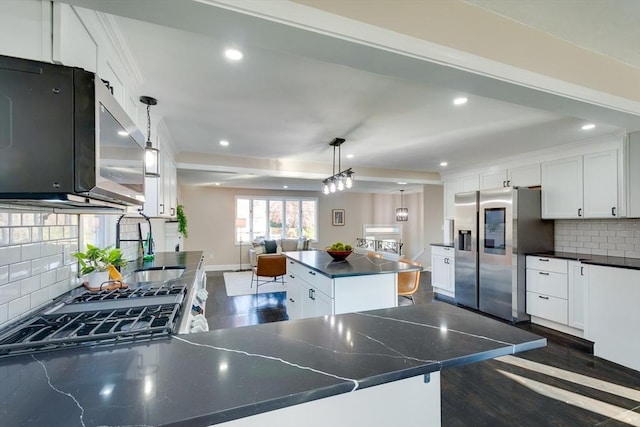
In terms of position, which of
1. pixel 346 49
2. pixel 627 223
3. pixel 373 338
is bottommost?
pixel 373 338

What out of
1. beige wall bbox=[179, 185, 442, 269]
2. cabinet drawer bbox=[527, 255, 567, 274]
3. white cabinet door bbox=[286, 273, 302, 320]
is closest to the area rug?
beige wall bbox=[179, 185, 442, 269]

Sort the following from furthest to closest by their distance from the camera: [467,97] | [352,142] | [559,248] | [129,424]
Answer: [559,248] → [352,142] → [467,97] → [129,424]

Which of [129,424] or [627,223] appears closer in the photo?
[129,424]

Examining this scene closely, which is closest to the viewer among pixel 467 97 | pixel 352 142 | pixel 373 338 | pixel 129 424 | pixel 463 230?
pixel 129 424

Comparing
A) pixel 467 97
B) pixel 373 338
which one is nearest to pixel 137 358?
pixel 373 338

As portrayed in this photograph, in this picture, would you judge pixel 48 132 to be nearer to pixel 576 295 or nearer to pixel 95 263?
pixel 95 263

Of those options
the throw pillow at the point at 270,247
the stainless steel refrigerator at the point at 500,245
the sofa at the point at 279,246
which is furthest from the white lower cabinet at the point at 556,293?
the throw pillow at the point at 270,247

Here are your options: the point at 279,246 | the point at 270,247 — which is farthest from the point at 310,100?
the point at 279,246

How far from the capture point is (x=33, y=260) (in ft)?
4.14

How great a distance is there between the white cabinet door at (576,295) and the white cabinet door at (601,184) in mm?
705

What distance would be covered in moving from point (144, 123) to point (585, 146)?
4.95 meters

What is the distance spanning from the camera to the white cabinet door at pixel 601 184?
131 inches

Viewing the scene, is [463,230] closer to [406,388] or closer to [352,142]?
[352,142]

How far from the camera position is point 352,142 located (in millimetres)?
3801
